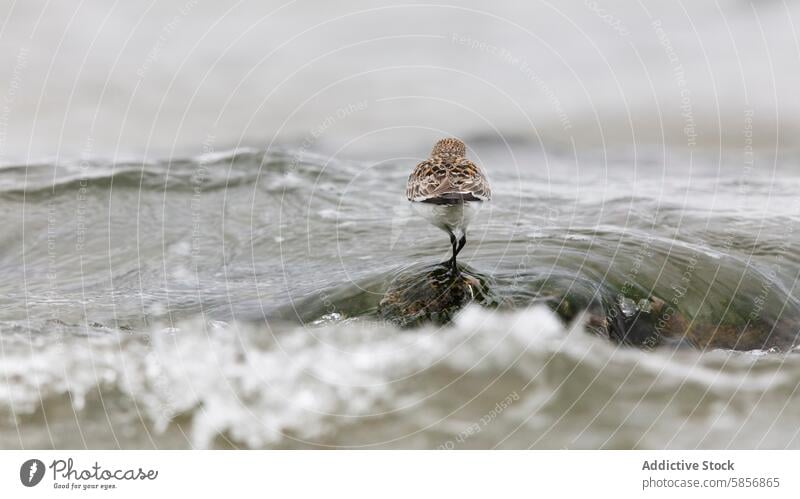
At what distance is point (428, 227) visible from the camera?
11828mm

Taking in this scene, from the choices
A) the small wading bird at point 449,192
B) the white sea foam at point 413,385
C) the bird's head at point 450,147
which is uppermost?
the bird's head at point 450,147

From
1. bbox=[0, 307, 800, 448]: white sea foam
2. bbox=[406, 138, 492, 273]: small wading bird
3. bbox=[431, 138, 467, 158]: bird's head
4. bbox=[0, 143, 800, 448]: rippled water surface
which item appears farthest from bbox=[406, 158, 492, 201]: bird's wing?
bbox=[431, 138, 467, 158]: bird's head

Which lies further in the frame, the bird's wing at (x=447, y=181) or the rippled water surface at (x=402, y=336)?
the bird's wing at (x=447, y=181)

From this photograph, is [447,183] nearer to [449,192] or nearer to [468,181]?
[449,192]

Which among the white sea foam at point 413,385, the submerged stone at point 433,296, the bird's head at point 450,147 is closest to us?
the white sea foam at point 413,385

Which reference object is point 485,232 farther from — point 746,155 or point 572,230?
point 746,155

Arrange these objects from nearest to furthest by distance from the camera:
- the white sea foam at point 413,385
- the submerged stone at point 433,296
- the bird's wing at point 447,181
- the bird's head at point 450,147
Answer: the white sea foam at point 413,385, the submerged stone at point 433,296, the bird's wing at point 447,181, the bird's head at point 450,147

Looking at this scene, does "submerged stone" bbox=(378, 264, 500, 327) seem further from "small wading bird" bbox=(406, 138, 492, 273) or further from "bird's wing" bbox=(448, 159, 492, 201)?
"bird's wing" bbox=(448, 159, 492, 201)

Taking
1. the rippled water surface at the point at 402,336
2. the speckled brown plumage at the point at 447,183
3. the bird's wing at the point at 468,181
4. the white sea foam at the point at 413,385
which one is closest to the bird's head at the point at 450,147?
the rippled water surface at the point at 402,336

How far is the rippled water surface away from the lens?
261 inches

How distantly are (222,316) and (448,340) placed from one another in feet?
9.33

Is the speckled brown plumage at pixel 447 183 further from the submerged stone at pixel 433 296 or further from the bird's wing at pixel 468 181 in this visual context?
the submerged stone at pixel 433 296

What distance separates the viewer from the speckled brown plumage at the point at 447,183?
7688mm

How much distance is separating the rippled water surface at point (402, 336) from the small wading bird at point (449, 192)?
0.80 metres
